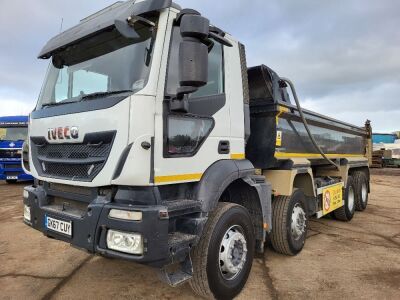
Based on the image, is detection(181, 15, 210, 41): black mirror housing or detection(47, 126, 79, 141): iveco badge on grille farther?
detection(47, 126, 79, 141): iveco badge on grille

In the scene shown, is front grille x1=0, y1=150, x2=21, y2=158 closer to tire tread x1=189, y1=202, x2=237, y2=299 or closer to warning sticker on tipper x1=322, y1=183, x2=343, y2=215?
warning sticker on tipper x1=322, y1=183, x2=343, y2=215

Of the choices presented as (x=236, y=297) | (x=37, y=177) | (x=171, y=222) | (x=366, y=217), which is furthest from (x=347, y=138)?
(x=37, y=177)

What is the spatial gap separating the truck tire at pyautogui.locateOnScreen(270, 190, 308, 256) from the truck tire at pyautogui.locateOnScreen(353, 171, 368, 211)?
366 cm

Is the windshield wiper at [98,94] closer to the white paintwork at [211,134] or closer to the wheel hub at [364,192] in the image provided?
the white paintwork at [211,134]

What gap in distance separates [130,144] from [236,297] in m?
1.93

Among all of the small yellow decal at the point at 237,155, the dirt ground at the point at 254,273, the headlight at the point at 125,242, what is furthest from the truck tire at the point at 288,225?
the headlight at the point at 125,242

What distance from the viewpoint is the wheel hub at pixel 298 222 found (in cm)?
482

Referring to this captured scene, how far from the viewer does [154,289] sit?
11.9 feet

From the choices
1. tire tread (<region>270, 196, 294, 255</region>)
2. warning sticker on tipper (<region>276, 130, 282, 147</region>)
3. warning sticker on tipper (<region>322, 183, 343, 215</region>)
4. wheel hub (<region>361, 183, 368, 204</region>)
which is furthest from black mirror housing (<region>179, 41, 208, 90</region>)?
wheel hub (<region>361, 183, 368, 204</region>)

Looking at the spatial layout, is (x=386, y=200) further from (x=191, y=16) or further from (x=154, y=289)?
(x=191, y=16)

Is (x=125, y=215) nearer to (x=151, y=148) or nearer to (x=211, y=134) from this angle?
(x=151, y=148)

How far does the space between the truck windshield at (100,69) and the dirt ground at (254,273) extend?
1.95 m

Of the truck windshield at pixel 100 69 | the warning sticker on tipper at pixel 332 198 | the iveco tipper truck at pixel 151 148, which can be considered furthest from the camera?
the warning sticker on tipper at pixel 332 198

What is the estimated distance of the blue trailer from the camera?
13164 mm
